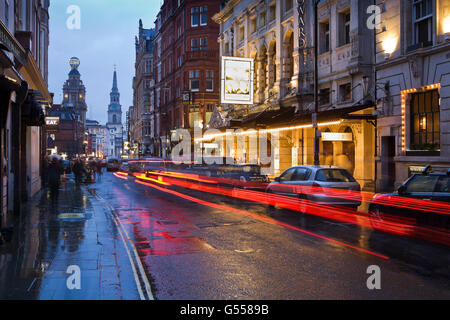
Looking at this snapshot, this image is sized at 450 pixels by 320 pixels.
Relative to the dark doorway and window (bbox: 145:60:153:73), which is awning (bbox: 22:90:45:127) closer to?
the dark doorway

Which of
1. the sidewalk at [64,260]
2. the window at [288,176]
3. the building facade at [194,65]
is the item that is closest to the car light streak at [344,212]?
the window at [288,176]

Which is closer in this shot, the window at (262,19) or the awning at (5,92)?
the awning at (5,92)

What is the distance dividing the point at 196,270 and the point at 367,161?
63.9 ft

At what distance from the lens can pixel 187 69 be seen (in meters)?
58.4

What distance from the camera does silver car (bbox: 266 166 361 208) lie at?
14.0 m

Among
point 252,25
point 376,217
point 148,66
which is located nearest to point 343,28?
point 252,25

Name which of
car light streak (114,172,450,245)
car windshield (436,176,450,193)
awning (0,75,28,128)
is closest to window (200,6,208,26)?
car light streak (114,172,450,245)

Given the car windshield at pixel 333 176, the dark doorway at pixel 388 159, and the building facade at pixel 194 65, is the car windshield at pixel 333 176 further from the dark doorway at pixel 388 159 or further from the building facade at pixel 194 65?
the building facade at pixel 194 65

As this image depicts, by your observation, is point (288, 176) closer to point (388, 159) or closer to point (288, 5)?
point (388, 159)

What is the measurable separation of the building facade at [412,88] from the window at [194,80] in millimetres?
36716

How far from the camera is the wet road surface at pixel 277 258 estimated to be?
641 cm

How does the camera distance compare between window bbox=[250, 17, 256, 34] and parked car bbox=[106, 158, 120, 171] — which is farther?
parked car bbox=[106, 158, 120, 171]

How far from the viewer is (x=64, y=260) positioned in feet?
26.3

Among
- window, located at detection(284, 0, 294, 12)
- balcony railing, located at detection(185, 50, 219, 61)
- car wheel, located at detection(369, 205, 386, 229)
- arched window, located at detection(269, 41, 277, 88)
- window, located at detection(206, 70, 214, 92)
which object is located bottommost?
car wheel, located at detection(369, 205, 386, 229)
